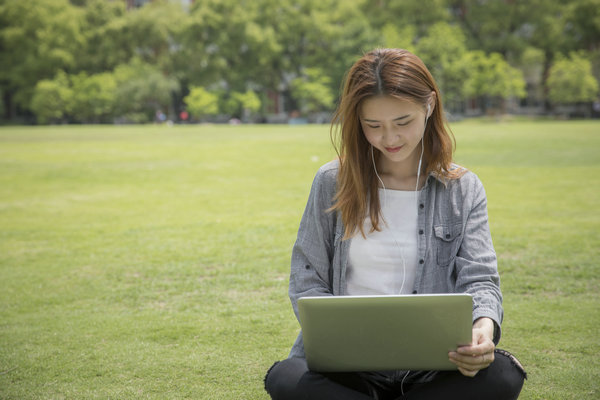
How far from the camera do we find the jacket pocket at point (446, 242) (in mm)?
2240

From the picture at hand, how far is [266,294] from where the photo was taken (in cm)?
478

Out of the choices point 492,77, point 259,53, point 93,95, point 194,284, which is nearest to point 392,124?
point 194,284

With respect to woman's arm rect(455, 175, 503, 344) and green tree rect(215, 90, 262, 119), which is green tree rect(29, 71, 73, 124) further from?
woman's arm rect(455, 175, 503, 344)

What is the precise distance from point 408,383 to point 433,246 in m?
0.51

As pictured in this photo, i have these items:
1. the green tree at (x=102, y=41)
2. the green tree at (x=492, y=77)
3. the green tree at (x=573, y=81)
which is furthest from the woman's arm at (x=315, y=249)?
the green tree at (x=102, y=41)

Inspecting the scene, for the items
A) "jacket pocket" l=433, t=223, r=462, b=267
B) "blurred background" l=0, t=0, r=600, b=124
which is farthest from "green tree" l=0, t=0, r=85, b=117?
"jacket pocket" l=433, t=223, r=462, b=267

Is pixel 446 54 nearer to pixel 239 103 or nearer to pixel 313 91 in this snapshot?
pixel 313 91

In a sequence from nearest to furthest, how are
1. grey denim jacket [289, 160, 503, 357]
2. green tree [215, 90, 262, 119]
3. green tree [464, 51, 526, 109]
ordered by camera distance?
grey denim jacket [289, 160, 503, 357] < green tree [464, 51, 526, 109] < green tree [215, 90, 262, 119]

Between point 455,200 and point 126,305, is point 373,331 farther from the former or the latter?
point 126,305

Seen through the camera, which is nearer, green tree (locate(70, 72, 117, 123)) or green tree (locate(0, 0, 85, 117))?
green tree (locate(70, 72, 117, 123))

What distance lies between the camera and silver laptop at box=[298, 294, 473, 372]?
Answer: 179 cm

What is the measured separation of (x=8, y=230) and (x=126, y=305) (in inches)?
154

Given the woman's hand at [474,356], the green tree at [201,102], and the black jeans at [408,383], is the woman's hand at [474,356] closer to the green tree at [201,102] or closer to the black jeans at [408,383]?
the black jeans at [408,383]

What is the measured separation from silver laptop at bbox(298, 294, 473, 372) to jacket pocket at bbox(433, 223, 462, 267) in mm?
444
